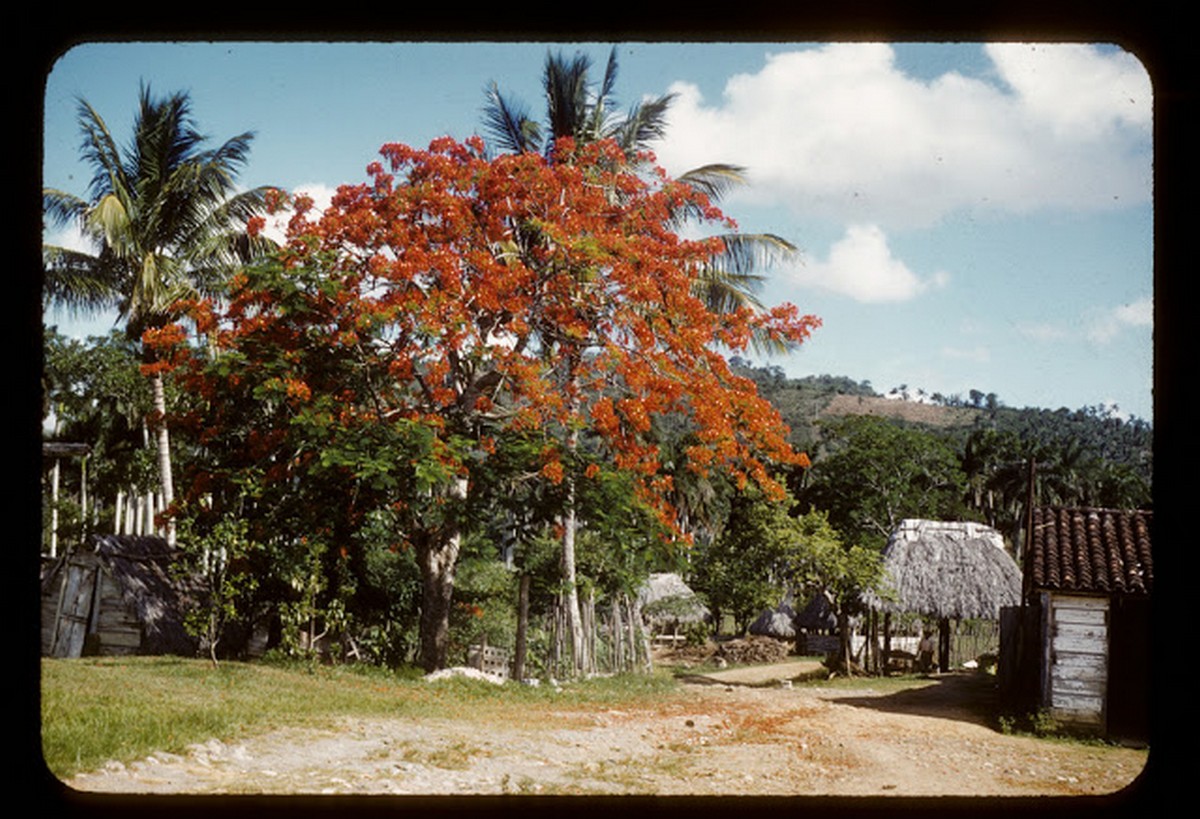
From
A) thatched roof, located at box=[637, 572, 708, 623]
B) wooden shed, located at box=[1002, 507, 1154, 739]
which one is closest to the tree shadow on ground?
wooden shed, located at box=[1002, 507, 1154, 739]

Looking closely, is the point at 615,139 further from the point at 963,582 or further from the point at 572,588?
the point at 963,582

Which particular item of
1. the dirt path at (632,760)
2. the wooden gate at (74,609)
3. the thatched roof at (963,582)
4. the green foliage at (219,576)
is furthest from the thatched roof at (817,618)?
the green foliage at (219,576)

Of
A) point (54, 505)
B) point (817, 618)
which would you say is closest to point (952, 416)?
point (54, 505)

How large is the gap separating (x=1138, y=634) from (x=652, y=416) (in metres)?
4.58

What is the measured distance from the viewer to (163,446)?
500 cm

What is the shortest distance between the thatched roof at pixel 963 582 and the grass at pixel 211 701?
600 cm

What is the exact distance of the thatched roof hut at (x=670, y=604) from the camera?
16.2 meters

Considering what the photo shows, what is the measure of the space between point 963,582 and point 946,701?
3627mm

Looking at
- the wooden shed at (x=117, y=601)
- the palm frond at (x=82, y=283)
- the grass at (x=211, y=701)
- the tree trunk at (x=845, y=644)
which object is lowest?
the tree trunk at (x=845, y=644)

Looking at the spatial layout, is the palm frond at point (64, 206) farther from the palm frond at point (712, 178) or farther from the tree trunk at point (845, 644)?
the tree trunk at point (845, 644)

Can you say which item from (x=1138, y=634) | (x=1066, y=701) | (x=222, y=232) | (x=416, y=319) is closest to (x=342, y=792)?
(x=416, y=319)

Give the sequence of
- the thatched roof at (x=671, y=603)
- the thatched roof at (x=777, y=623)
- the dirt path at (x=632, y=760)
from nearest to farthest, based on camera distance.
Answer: the dirt path at (x=632, y=760), the thatched roof at (x=671, y=603), the thatched roof at (x=777, y=623)

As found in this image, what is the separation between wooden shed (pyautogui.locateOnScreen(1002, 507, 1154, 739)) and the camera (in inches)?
263

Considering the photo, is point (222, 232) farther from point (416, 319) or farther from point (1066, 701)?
point (1066, 701)
